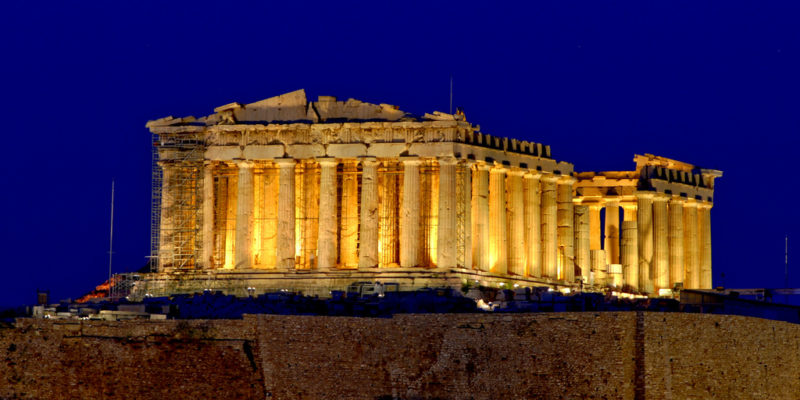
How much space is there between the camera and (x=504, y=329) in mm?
83438

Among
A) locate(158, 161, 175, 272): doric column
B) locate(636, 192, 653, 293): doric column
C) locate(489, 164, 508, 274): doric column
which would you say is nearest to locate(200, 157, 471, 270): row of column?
locate(158, 161, 175, 272): doric column

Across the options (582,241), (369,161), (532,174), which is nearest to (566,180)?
(532,174)

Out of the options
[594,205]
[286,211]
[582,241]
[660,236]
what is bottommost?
[582,241]

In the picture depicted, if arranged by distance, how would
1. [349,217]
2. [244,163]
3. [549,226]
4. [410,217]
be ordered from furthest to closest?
[549,226], [349,217], [244,163], [410,217]

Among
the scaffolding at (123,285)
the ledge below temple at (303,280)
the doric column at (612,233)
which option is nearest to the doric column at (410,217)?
the ledge below temple at (303,280)

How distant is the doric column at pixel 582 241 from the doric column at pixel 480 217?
1203 cm

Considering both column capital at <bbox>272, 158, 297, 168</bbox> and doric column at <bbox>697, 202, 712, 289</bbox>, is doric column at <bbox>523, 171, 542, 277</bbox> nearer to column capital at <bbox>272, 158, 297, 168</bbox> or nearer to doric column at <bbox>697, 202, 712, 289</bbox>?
column capital at <bbox>272, 158, 297, 168</bbox>

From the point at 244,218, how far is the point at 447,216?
39.6 feet

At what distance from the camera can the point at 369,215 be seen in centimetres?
11056

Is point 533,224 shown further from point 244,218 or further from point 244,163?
point 244,163

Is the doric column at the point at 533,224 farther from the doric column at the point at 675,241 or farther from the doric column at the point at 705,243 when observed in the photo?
the doric column at the point at 705,243

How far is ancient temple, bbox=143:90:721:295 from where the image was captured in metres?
110

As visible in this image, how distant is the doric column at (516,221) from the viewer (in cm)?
11494

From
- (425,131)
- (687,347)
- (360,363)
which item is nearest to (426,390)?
(360,363)
